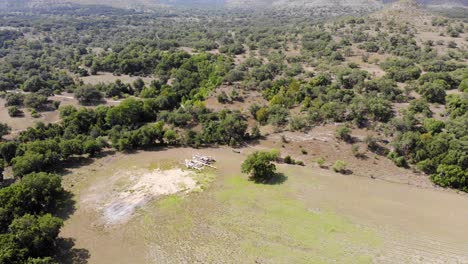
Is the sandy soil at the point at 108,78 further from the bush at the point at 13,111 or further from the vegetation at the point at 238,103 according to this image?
the bush at the point at 13,111

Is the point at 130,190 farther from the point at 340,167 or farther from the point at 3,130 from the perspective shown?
the point at 3,130

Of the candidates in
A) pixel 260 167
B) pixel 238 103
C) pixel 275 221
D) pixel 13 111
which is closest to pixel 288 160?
pixel 260 167

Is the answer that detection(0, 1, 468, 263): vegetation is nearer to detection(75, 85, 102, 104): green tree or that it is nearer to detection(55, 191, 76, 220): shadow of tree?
detection(75, 85, 102, 104): green tree

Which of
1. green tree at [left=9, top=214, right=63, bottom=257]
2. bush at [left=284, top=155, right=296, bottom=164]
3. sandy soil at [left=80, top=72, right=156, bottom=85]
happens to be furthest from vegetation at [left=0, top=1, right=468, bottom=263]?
bush at [left=284, top=155, right=296, bottom=164]

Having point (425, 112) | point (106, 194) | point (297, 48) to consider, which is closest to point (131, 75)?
point (297, 48)

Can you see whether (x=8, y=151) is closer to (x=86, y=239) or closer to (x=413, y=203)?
(x=86, y=239)
